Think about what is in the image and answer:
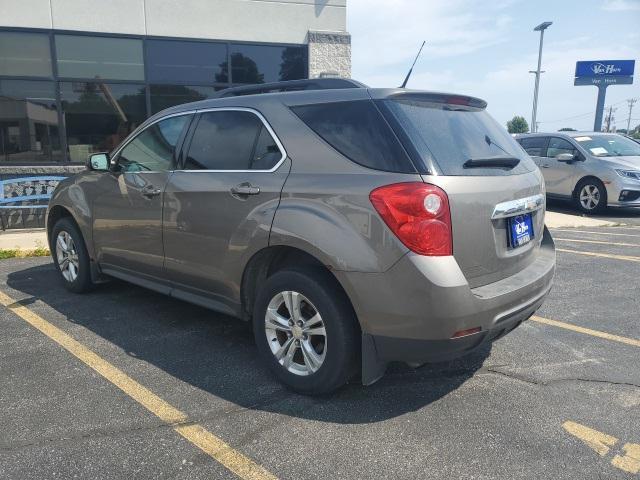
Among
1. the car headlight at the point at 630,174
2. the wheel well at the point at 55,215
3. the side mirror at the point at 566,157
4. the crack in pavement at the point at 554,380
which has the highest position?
the side mirror at the point at 566,157

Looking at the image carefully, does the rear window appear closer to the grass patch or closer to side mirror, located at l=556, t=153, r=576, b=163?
the grass patch

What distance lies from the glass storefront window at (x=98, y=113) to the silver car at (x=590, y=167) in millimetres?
8701

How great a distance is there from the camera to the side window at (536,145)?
1196cm

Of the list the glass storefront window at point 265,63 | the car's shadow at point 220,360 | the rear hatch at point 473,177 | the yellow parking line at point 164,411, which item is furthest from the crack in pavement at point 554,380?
the glass storefront window at point 265,63

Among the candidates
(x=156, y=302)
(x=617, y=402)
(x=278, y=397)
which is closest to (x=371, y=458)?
(x=278, y=397)

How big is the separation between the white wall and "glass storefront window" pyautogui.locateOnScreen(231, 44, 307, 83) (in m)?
0.20

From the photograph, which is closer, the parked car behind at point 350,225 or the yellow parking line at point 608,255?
the parked car behind at point 350,225

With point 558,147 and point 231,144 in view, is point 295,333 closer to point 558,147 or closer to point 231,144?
point 231,144

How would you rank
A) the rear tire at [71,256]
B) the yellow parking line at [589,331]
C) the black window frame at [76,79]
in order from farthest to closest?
1. the black window frame at [76,79]
2. the rear tire at [71,256]
3. the yellow parking line at [589,331]

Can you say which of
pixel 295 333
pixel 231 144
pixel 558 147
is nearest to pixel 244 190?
pixel 231 144

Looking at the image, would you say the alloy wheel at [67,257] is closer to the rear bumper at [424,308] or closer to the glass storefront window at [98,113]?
the rear bumper at [424,308]

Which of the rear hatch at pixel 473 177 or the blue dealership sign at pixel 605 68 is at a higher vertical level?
the blue dealership sign at pixel 605 68

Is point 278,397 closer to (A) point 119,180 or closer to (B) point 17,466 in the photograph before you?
(B) point 17,466

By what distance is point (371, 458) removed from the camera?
8.07 feet
